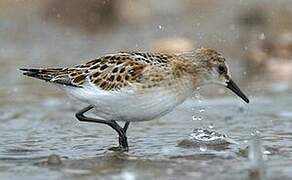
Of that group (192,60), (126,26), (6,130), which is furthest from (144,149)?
(126,26)

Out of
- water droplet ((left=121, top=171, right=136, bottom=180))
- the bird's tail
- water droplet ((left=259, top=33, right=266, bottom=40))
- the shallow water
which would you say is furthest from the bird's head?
water droplet ((left=259, top=33, right=266, bottom=40))

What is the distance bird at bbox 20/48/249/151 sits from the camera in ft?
22.6

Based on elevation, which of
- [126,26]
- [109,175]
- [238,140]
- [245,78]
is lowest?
[109,175]

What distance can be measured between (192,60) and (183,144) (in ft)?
1.97

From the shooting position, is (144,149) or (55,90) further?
(55,90)

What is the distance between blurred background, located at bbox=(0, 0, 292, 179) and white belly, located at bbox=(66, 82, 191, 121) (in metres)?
0.29

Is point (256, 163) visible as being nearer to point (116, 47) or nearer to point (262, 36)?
point (262, 36)

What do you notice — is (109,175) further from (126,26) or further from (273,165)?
(126,26)

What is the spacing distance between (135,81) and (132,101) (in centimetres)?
15

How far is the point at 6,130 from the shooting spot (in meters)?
8.22

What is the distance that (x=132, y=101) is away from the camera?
6848 mm

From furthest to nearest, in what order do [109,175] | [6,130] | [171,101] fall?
[6,130]
[171,101]
[109,175]

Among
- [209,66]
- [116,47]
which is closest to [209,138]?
[209,66]

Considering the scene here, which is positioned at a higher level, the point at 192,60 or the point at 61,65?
the point at 61,65
